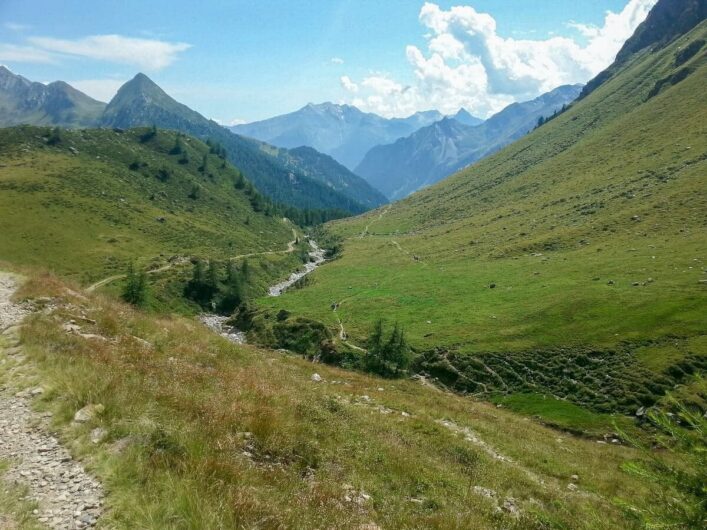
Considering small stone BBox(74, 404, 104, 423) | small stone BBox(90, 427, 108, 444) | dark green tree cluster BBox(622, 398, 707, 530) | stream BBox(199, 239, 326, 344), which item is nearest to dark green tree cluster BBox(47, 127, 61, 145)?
stream BBox(199, 239, 326, 344)

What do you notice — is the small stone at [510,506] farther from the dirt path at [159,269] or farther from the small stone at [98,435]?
the dirt path at [159,269]

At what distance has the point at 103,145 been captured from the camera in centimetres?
18562

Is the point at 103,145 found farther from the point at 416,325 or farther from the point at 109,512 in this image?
the point at 109,512

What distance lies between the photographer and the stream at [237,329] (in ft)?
259

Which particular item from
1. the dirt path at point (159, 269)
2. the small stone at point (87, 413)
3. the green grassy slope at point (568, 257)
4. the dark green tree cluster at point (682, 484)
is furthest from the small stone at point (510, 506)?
the dirt path at point (159, 269)

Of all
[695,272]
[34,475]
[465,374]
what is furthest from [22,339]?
[695,272]

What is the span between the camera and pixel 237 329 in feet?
276

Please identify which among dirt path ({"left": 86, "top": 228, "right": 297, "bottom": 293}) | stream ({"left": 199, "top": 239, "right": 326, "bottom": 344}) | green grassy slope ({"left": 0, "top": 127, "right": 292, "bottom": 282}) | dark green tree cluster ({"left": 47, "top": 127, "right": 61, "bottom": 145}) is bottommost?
stream ({"left": 199, "top": 239, "right": 326, "bottom": 344})

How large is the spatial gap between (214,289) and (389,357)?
5999 cm

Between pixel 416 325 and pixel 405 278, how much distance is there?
3149 cm

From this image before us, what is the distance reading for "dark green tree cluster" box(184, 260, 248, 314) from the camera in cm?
9781

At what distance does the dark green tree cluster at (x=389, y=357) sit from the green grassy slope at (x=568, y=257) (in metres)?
7.06

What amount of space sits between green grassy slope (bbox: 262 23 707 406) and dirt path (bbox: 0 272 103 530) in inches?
1881

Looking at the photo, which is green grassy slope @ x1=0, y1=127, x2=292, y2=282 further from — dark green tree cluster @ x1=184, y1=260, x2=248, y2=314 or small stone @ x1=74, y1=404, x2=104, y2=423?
small stone @ x1=74, y1=404, x2=104, y2=423
